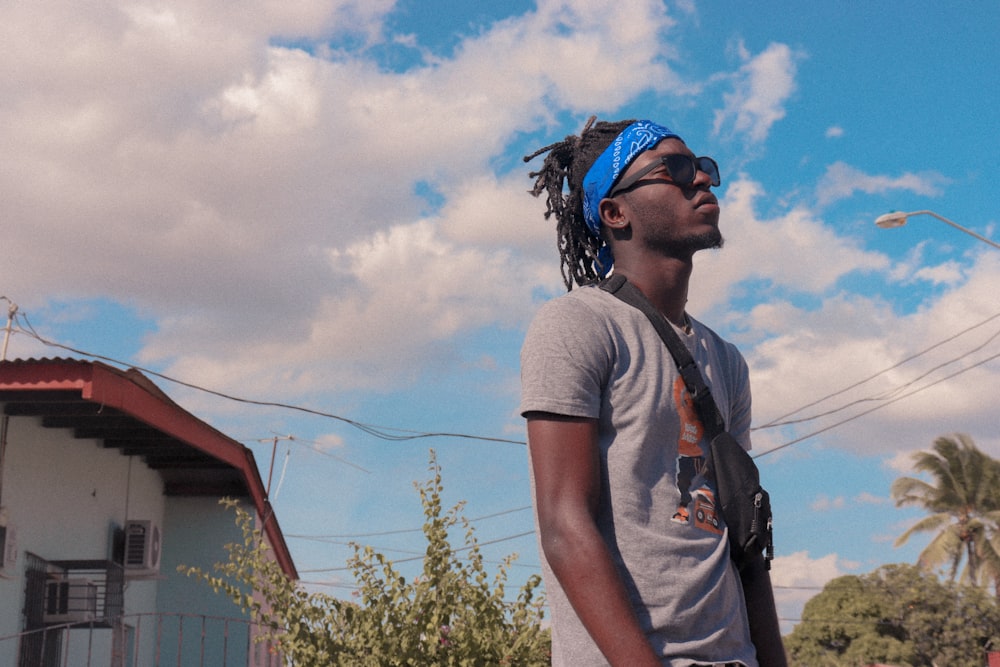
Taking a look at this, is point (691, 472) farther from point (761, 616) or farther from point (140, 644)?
point (140, 644)

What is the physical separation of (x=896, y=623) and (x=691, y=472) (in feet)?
142

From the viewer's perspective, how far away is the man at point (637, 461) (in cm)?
201

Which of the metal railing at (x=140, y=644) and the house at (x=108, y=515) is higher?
the house at (x=108, y=515)

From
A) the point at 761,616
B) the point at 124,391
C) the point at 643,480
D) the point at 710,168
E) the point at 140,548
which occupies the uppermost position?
the point at 124,391

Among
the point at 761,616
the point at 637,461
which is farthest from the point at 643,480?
the point at 761,616

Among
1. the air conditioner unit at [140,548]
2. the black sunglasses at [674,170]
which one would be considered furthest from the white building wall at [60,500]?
the black sunglasses at [674,170]

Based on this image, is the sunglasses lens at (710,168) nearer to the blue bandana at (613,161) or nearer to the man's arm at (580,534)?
the blue bandana at (613,161)

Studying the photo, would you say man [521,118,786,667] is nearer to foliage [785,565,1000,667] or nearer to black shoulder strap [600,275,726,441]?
black shoulder strap [600,275,726,441]

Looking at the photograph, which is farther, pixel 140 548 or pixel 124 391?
pixel 140 548

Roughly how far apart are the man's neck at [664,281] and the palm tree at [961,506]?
137 feet

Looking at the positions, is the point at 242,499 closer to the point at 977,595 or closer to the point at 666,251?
the point at 666,251

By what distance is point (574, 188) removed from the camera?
2.86 meters

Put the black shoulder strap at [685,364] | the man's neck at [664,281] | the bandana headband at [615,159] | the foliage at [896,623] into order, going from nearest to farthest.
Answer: the black shoulder strap at [685,364] < the man's neck at [664,281] < the bandana headband at [615,159] < the foliage at [896,623]

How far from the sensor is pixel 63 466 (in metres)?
12.0
